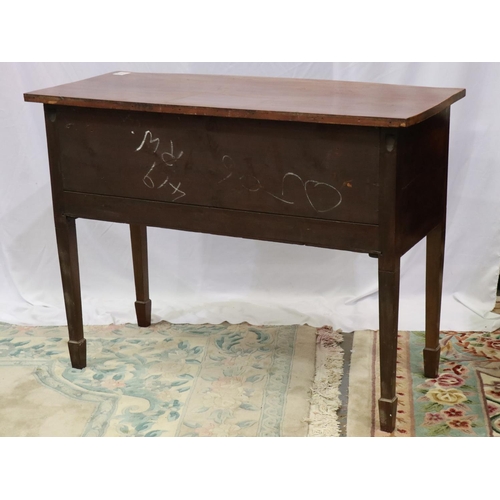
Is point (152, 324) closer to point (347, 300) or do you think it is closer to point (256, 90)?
point (347, 300)

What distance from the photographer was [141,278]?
3137 mm

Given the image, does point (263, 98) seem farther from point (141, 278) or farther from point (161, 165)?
point (141, 278)

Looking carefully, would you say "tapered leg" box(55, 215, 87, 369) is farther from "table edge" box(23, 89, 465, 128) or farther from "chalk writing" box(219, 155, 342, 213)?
"chalk writing" box(219, 155, 342, 213)

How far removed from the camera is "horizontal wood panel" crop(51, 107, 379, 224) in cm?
218

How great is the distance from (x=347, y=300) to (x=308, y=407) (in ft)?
2.54

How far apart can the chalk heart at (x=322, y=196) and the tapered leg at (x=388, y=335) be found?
0.19 meters

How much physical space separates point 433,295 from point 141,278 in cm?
106

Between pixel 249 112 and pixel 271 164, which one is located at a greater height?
pixel 249 112

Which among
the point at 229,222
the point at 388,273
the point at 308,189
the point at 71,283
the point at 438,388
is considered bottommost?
the point at 438,388

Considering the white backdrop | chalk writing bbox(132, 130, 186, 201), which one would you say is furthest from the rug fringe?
chalk writing bbox(132, 130, 186, 201)

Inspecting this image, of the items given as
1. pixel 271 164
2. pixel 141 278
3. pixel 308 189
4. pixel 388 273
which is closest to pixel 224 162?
pixel 271 164

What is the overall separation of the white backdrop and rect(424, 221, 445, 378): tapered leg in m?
0.37

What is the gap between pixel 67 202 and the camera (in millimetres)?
2615

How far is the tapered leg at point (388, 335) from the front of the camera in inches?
88.3
